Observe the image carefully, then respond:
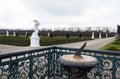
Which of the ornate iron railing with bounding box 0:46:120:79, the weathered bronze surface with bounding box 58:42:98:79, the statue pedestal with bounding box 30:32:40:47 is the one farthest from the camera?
the statue pedestal with bounding box 30:32:40:47

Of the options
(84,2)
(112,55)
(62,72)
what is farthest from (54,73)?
(84,2)

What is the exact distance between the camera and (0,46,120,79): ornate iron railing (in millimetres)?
2848

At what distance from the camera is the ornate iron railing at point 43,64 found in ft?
9.35

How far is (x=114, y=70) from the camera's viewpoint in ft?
11.2

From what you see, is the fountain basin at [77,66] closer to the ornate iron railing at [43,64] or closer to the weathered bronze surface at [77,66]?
the weathered bronze surface at [77,66]

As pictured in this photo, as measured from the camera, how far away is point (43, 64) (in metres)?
3.90

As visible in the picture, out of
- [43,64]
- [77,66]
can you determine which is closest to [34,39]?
[43,64]

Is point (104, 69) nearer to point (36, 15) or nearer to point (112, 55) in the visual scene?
point (112, 55)

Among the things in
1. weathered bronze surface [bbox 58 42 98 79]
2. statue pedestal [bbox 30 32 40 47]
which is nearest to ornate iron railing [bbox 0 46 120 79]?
weathered bronze surface [bbox 58 42 98 79]

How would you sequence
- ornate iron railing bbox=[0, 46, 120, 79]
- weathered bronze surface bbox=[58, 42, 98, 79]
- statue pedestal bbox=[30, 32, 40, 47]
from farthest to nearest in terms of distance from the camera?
statue pedestal bbox=[30, 32, 40, 47] < ornate iron railing bbox=[0, 46, 120, 79] < weathered bronze surface bbox=[58, 42, 98, 79]

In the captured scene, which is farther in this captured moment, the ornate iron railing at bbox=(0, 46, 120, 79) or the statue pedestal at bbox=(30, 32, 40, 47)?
the statue pedestal at bbox=(30, 32, 40, 47)

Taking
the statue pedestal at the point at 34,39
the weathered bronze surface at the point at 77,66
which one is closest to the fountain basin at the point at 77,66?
the weathered bronze surface at the point at 77,66

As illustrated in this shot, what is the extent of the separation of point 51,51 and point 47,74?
0.61 m

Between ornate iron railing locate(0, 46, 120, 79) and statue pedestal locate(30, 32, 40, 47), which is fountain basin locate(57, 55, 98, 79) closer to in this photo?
ornate iron railing locate(0, 46, 120, 79)
